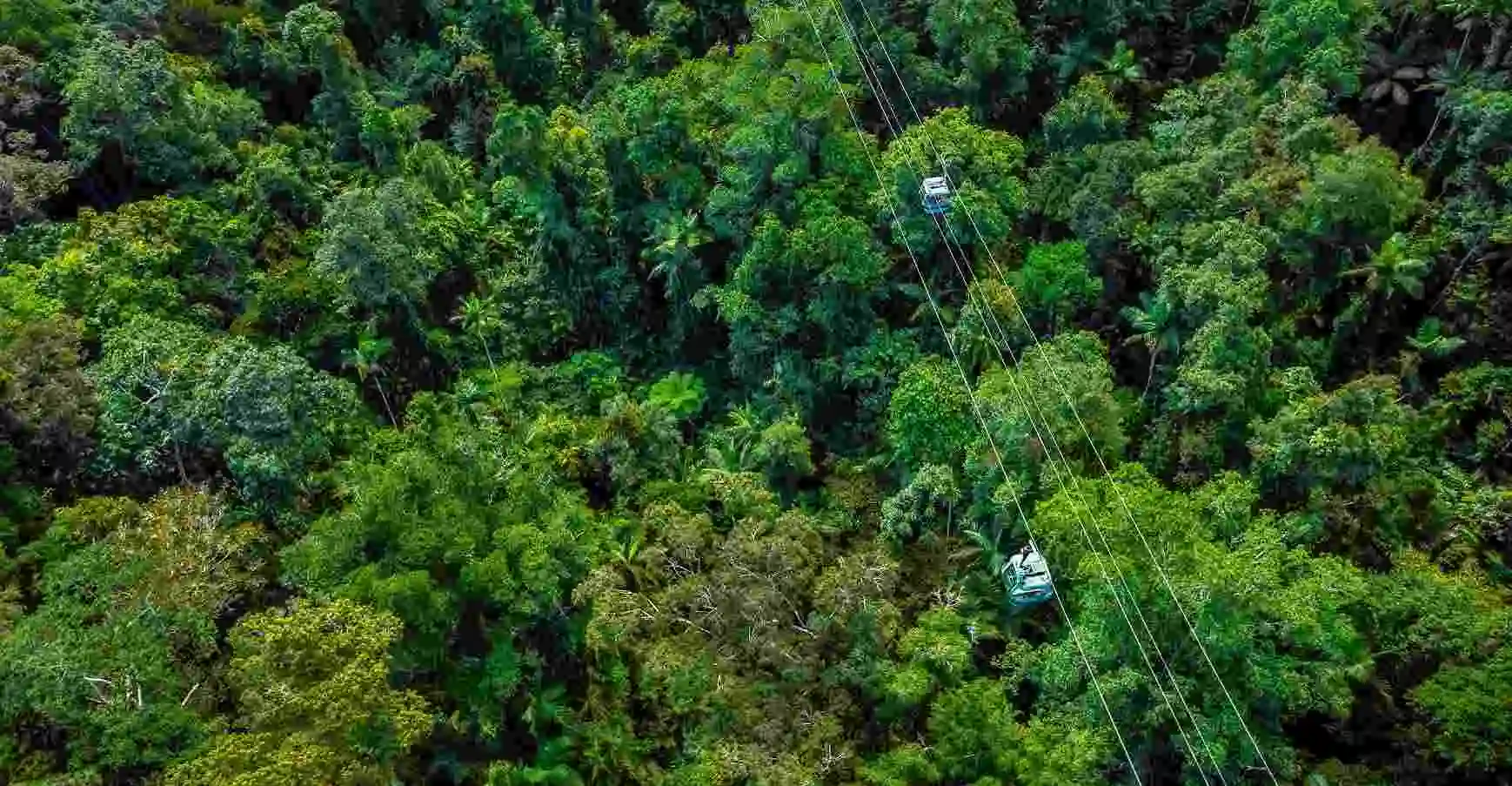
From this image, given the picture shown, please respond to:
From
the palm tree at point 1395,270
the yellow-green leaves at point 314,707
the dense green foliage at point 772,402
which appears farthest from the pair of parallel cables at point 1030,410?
the yellow-green leaves at point 314,707

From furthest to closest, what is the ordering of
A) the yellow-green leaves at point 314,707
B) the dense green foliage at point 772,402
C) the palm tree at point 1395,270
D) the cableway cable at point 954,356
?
the palm tree at point 1395,270 → the dense green foliage at point 772,402 → the cableway cable at point 954,356 → the yellow-green leaves at point 314,707

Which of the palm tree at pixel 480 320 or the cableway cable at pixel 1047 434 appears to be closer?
the cableway cable at pixel 1047 434

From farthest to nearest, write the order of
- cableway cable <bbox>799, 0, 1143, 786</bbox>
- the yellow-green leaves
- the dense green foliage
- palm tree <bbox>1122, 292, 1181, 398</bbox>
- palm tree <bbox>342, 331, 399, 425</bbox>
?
1. palm tree <bbox>342, 331, 399, 425</bbox>
2. palm tree <bbox>1122, 292, 1181, 398</bbox>
3. the dense green foliage
4. cableway cable <bbox>799, 0, 1143, 786</bbox>
5. the yellow-green leaves

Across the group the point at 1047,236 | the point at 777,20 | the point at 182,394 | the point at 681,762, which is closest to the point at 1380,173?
the point at 1047,236

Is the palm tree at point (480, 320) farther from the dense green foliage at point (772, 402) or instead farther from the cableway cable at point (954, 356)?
the cableway cable at point (954, 356)

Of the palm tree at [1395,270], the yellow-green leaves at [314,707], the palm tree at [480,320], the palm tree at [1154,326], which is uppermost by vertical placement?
the palm tree at [1395,270]

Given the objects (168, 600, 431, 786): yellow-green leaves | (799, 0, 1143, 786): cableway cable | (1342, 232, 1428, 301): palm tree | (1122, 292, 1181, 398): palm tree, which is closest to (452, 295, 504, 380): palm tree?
(799, 0, 1143, 786): cableway cable

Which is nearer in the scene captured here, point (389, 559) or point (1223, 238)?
point (389, 559)

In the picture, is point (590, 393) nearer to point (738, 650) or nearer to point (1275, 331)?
point (738, 650)

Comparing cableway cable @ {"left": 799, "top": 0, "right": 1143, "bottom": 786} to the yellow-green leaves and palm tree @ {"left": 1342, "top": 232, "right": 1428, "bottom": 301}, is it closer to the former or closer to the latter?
palm tree @ {"left": 1342, "top": 232, "right": 1428, "bottom": 301}
